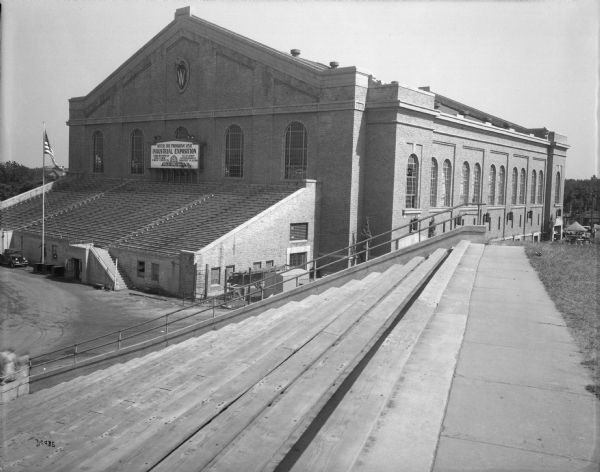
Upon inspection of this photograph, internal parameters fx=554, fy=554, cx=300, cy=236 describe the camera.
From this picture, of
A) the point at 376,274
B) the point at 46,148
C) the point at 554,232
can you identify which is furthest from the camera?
the point at 554,232

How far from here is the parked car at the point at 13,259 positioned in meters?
34.4

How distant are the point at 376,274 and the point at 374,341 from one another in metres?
8.54

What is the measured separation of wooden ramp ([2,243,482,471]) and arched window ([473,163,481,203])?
32.4m

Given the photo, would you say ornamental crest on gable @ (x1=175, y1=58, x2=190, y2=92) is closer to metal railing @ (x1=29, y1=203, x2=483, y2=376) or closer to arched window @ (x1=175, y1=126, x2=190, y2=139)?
arched window @ (x1=175, y1=126, x2=190, y2=139)

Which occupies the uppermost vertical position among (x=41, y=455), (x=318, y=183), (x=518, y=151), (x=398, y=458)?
(x=518, y=151)

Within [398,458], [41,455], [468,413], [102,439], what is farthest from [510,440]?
[41,455]

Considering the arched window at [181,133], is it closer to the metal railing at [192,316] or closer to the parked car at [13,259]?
the parked car at [13,259]

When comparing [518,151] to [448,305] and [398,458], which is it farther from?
[398,458]

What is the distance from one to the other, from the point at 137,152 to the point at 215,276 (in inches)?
796

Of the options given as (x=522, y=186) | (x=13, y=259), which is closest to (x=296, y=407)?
(x=13, y=259)

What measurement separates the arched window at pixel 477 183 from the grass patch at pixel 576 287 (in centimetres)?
2210

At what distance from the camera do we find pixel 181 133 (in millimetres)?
39250

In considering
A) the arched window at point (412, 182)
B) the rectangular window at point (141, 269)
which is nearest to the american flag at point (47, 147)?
the rectangular window at point (141, 269)

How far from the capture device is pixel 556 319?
9.84 metres
